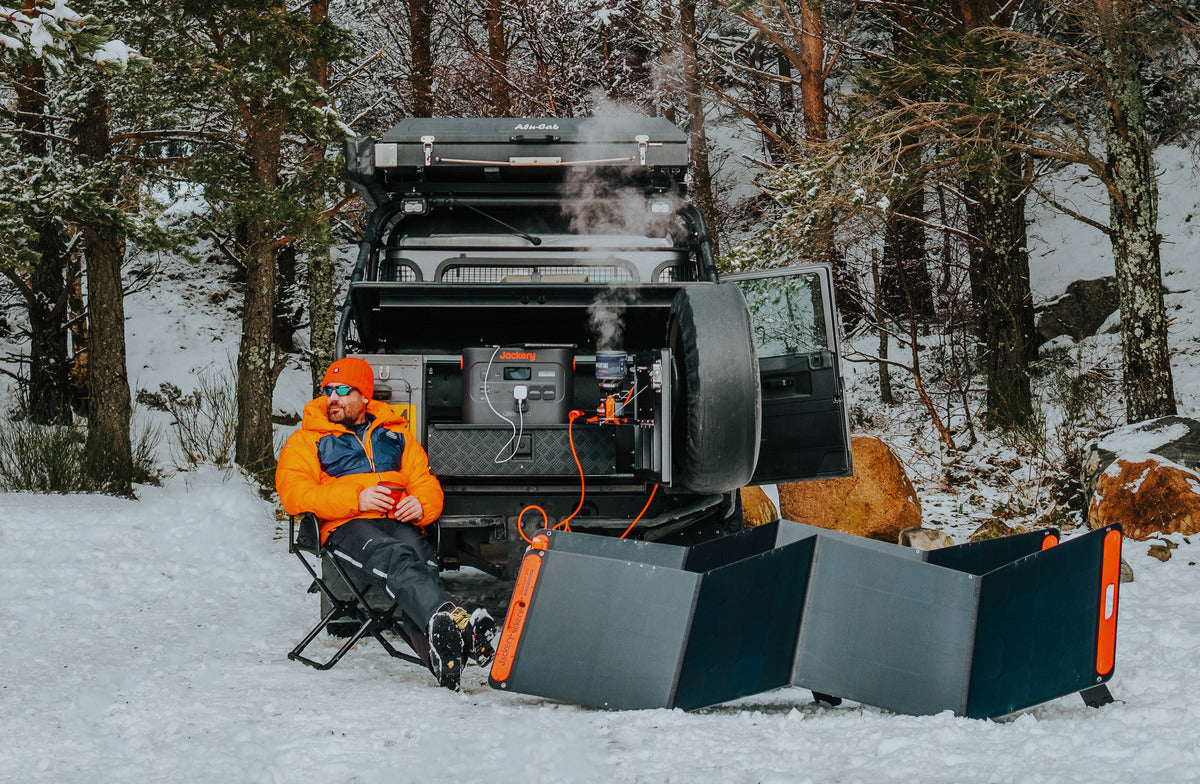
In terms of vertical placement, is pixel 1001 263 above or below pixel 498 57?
below

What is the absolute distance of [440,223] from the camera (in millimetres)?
7109

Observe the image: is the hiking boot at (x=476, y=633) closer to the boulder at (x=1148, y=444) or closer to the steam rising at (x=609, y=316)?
the steam rising at (x=609, y=316)

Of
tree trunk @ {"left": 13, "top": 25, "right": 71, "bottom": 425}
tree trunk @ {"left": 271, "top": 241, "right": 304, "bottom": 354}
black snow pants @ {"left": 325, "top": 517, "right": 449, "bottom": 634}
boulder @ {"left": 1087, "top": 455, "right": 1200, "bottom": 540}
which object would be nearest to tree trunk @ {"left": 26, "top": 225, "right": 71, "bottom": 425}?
tree trunk @ {"left": 13, "top": 25, "right": 71, "bottom": 425}

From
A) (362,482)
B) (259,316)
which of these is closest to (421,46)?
(259,316)

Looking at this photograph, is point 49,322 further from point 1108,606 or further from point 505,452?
point 1108,606

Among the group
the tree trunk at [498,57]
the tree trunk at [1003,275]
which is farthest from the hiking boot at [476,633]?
the tree trunk at [498,57]

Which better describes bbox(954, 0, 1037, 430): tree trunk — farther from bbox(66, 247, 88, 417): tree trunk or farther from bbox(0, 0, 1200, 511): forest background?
bbox(66, 247, 88, 417): tree trunk

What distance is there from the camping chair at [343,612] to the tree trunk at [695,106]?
11478 mm

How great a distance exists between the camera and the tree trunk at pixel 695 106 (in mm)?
17109

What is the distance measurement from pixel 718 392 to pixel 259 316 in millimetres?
10665

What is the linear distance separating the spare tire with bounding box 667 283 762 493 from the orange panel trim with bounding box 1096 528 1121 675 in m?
1.66

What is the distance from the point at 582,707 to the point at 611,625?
318 mm

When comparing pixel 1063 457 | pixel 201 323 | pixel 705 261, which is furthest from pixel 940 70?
pixel 201 323

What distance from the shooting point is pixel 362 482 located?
5156 mm
